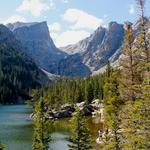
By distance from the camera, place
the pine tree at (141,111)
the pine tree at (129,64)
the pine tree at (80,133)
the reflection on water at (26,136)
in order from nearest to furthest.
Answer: the pine tree at (141,111) → the pine tree at (129,64) → the pine tree at (80,133) → the reflection on water at (26,136)

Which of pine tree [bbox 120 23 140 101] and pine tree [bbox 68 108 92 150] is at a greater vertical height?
pine tree [bbox 120 23 140 101]

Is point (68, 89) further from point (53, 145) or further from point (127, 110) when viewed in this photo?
point (127, 110)

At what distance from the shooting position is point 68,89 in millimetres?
185375

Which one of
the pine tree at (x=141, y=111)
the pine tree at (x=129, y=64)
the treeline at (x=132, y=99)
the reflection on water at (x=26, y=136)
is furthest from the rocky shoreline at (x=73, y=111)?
the pine tree at (x=141, y=111)

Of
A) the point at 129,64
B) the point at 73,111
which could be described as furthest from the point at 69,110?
the point at 129,64

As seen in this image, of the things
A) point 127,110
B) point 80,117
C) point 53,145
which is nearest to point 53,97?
point 53,145

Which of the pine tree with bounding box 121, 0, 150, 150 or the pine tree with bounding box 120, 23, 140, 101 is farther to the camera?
the pine tree with bounding box 120, 23, 140, 101

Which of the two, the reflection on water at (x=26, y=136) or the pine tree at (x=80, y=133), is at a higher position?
the pine tree at (x=80, y=133)

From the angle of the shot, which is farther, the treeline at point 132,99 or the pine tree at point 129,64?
the pine tree at point 129,64

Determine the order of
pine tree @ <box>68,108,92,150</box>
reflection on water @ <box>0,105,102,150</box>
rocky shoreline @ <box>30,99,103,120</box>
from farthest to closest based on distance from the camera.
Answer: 1. rocky shoreline @ <box>30,99,103,120</box>
2. reflection on water @ <box>0,105,102,150</box>
3. pine tree @ <box>68,108,92,150</box>

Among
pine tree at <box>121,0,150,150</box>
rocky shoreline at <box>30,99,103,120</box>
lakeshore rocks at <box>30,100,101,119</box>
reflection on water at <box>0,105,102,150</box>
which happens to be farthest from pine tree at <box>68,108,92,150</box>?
lakeshore rocks at <box>30,100,101,119</box>

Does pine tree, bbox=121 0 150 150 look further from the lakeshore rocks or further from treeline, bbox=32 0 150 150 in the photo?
the lakeshore rocks

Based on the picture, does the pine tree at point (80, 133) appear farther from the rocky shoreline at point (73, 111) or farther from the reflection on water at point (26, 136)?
the rocky shoreline at point (73, 111)

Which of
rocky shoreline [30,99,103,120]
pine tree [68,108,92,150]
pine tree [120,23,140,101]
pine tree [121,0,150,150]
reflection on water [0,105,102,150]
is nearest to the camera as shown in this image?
pine tree [121,0,150,150]
